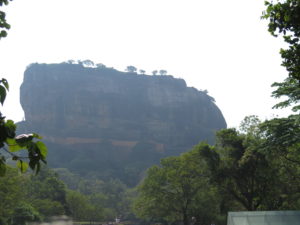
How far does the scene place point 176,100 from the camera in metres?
176

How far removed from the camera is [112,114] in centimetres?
16900

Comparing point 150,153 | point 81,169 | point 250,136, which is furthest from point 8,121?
point 150,153

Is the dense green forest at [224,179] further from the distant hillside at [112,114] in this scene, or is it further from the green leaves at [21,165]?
the distant hillside at [112,114]

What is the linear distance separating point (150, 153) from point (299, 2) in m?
153

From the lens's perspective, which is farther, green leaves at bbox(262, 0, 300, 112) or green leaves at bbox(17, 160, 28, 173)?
green leaves at bbox(262, 0, 300, 112)

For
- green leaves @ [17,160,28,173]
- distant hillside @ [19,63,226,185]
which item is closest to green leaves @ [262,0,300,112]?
green leaves @ [17,160,28,173]

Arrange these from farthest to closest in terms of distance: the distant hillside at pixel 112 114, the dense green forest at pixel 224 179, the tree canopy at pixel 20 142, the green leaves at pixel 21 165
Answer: the distant hillside at pixel 112 114 < the dense green forest at pixel 224 179 < the green leaves at pixel 21 165 < the tree canopy at pixel 20 142

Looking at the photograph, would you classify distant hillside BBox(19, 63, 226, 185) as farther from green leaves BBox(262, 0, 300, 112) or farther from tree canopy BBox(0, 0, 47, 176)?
tree canopy BBox(0, 0, 47, 176)

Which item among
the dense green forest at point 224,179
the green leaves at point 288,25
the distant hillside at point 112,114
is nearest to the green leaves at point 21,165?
the green leaves at point 288,25

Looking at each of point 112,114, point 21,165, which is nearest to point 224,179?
point 21,165

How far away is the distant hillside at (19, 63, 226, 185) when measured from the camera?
15888 cm

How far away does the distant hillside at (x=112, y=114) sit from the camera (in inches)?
6255

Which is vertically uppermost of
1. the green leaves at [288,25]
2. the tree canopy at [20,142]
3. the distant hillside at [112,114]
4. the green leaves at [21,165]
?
the distant hillside at [112,114]

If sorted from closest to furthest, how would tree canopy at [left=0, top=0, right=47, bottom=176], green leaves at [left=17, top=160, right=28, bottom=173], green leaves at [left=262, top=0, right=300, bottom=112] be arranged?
tree canopy at [left=0, top=0, right=47, bottom=176]
green leaves at [left=17, top=160, right=28, bottom=173]
green leaves at [left=262, top=0, right=300, bottom=112]
